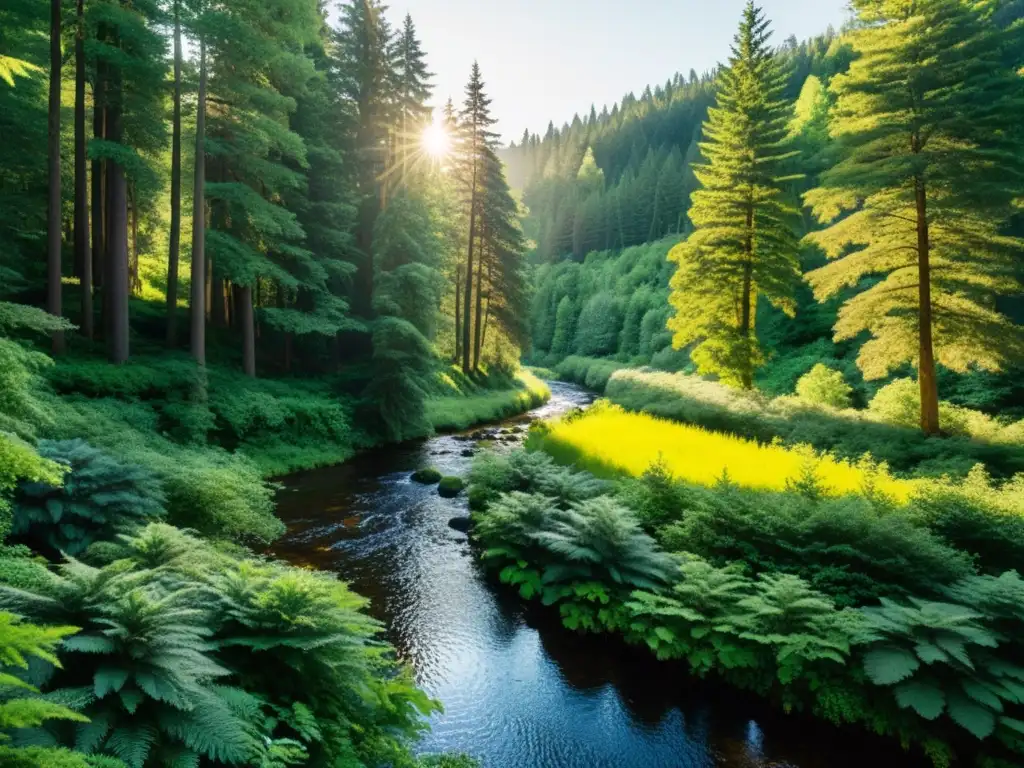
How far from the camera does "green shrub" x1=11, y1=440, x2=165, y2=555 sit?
8.34 m

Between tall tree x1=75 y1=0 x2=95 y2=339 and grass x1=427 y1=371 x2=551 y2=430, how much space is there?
1418 centimetres

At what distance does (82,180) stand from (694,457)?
2147cm

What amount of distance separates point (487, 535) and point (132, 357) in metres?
14.2

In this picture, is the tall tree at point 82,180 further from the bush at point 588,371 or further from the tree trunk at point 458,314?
the bush at point 588,371

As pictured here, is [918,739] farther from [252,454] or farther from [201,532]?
[252,454]

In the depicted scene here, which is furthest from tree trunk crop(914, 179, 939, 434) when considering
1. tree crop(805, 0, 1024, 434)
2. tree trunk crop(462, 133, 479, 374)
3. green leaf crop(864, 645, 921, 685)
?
tree trunk crop(462, 133, 479, 374)

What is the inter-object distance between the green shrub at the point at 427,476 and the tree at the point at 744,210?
12.2 meters

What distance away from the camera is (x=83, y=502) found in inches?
344

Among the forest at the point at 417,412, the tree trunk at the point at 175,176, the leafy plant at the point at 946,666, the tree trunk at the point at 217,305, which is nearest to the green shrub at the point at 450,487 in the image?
the forest at the point at 417,412

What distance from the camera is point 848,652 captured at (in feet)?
24.1

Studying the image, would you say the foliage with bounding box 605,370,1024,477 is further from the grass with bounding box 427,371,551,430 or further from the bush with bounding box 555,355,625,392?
the bush with bounding box 555,355,625,392

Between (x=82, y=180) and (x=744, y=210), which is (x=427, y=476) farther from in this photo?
(x=744, y=210)

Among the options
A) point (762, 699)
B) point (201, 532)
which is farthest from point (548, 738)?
point (201, 532)

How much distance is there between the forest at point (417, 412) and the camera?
5.66m
